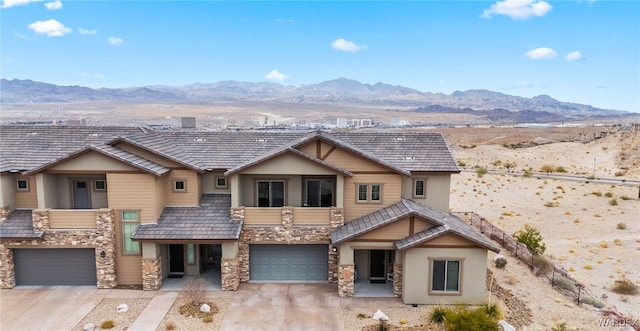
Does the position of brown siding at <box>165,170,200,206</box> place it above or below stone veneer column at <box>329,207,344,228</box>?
above

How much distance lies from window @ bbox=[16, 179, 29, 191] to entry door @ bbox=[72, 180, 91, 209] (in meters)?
2.10

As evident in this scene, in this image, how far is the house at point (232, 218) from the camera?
736 inches

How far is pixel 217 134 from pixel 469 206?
83.0 ft

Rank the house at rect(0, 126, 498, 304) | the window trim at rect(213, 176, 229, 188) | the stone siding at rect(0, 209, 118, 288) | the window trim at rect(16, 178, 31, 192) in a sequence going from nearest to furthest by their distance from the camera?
the house at rect(0, 126, 498, 304) < the stone siding at rect(0, 209, 118, 288) < the window trim at rect(16, 178, 31, 192) < the window trim at rect(213, 176, 229, 188)

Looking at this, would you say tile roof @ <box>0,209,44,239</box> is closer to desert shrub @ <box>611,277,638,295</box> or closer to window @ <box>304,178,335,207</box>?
window @ <box>304,178,335,207</box>

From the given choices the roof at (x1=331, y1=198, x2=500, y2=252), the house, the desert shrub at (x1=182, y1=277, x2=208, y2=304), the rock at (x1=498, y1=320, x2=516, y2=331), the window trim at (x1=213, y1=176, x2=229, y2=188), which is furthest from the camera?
the window trim at (x1=213, y1=176, x2=229, y2=188)

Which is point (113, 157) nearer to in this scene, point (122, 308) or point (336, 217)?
point (122, 308)

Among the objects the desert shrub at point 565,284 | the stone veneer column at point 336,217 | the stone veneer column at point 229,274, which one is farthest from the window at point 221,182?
the desert shrub at point 565,284

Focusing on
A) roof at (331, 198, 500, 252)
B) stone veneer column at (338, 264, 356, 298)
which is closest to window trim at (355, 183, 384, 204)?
roof at (331, 198, 500, 252)

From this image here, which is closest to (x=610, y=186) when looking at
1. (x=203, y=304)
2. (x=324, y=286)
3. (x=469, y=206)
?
(x=469, y=206)

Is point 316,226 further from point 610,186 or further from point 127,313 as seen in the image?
point 610,186

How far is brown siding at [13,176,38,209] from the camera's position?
20.8m

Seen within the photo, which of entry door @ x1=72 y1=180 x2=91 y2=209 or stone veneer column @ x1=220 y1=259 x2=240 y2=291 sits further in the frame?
entry door @ x1=72 y1=180 x2=91 y2=209

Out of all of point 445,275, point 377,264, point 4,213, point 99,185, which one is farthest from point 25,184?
point 445,275
